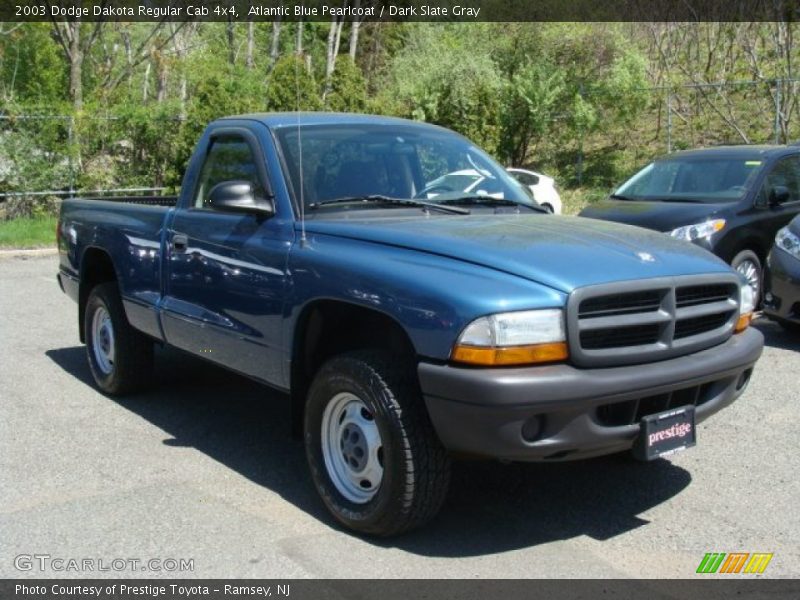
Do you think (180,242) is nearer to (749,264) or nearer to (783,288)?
(783,288)

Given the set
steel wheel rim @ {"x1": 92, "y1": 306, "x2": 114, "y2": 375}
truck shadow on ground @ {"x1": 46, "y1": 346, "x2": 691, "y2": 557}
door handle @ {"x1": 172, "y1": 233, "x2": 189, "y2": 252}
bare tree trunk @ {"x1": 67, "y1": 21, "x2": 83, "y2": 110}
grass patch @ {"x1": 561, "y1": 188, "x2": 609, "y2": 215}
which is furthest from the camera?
bare tree trunk @ {"x1": 67, "y1": 21, "x2": 83, "y2": 110}

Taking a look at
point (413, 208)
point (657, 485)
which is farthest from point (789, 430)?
point (413, 208)

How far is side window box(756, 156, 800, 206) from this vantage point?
31.3 feet

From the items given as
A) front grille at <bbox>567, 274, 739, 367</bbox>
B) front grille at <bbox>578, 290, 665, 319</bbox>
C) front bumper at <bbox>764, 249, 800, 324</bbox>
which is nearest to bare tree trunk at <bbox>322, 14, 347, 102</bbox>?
front bumper at <bbox>764, 249, 800, 324</bbox>

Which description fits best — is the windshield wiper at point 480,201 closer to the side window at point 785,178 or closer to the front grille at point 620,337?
the front grille at point 620,337

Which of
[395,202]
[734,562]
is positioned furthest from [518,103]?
Answer: [734,562]

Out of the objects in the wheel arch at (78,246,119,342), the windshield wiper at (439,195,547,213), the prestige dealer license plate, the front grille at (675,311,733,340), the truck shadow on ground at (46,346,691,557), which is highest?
the windshield wiper at (439,195,547,213)

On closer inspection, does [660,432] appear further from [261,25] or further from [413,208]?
[261,25]

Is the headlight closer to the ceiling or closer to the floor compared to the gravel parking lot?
closer to the ceiling

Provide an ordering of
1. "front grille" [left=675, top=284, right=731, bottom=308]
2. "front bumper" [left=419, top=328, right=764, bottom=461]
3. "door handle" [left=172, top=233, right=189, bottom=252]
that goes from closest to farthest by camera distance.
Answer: "front bumper" [left=419, top=328, right=764, bottom=461], "front grille" [left=675, top=284, right=731, bottom=308], "door handle" [left=172, top=233, right=189, bottom=252]

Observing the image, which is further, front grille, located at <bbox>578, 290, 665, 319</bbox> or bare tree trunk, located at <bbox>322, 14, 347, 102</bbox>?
bare tree trunk, located at <bbox>322, 14, 347, 102</bbox>

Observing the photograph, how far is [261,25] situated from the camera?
A: 4478 centimetres

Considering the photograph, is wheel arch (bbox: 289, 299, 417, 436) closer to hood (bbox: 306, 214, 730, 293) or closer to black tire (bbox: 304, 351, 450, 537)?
black tire (bbox: 304, 351, 450, 537)
